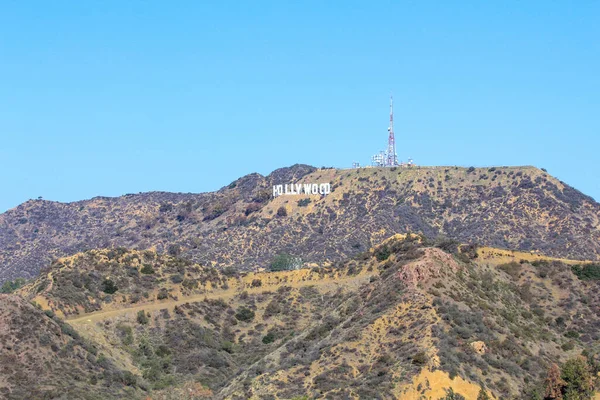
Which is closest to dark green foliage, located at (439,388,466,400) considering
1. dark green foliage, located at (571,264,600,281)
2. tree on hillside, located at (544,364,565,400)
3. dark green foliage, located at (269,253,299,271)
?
tree on hillside, located at (544,364,565,400)

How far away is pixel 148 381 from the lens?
317ft

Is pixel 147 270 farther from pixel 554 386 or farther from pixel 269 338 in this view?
pixel 554 386

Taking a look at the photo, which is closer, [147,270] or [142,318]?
[142,318]

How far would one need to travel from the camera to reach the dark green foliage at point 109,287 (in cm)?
11838

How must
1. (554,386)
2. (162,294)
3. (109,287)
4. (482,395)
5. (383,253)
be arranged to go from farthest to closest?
(383,253), (162,294), (109,287), (554,386), (482,395)

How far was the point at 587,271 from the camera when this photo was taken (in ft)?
382

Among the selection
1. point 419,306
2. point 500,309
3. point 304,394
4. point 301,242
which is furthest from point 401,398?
point 301,242

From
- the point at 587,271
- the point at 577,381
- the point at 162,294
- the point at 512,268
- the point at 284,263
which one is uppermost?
the point at 284,263

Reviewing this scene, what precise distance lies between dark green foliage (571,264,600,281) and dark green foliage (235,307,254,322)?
124ft

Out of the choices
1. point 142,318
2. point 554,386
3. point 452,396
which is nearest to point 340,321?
point 142,318

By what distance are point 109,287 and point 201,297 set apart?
11312 millimetres

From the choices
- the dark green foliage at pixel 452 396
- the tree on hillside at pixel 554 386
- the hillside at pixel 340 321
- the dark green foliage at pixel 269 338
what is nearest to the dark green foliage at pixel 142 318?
the hillside at pixel 340 321

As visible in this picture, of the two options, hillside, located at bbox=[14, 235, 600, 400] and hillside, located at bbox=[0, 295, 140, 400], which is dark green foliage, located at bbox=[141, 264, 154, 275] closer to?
hillside, located at bbox=[14, 235, 600, 400]

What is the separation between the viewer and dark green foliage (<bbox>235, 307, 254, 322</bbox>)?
118 metres
